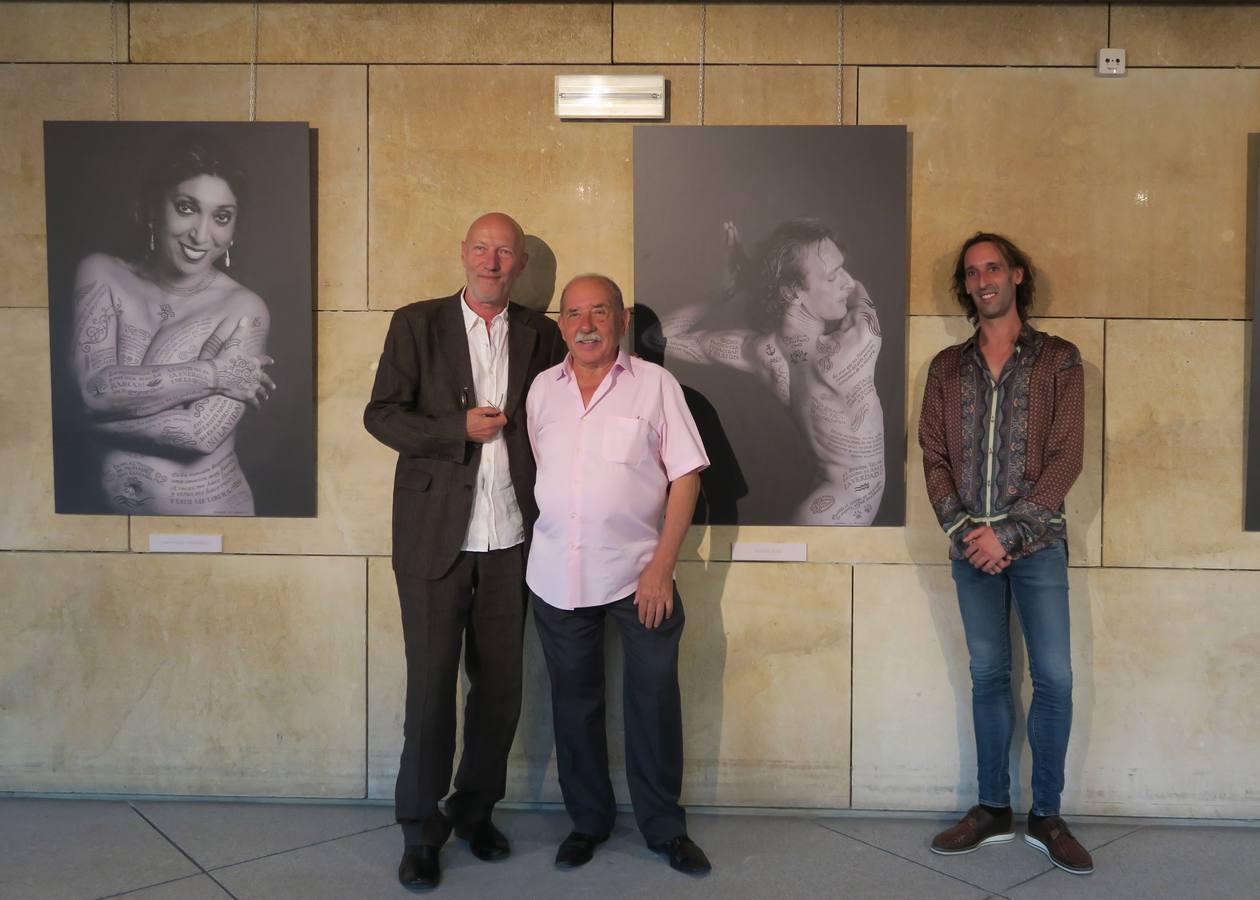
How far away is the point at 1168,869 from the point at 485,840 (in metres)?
2.28

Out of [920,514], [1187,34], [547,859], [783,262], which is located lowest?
[547,859]

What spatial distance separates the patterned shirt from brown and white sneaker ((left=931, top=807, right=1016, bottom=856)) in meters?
0.93

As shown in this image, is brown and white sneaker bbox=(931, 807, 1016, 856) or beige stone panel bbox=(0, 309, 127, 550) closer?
brown and white sneaker bbox=(931, 807, 1016, 856)

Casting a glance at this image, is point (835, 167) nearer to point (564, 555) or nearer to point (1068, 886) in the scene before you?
point (564, 555)

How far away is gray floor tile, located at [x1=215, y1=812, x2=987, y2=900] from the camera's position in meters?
2.98

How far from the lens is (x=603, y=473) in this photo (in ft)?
9.84

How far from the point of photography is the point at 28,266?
3.64 m

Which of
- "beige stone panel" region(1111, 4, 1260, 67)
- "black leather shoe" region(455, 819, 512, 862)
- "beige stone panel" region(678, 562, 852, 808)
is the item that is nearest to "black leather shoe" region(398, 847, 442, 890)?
"black leather shoe" region(455, 819, 512, 862)

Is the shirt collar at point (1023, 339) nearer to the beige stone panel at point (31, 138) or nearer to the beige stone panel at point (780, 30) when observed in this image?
the beige stone panel at point (780, 30)

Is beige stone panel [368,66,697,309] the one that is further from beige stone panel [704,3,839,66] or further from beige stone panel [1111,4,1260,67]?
beige stone panel [1111,4,1260,67]

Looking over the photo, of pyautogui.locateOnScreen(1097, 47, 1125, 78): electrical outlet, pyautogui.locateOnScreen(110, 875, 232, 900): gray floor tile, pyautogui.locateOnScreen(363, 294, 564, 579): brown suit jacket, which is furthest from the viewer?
pyautogui.locateOnScreen(1097, 47, 1125, 78): electrical outlet

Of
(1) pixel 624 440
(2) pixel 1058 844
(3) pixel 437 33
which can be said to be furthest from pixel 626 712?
(3) pixel 437 33

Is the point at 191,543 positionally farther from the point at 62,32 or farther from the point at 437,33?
the point at 437,33

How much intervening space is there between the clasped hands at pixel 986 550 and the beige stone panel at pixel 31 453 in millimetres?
3121
